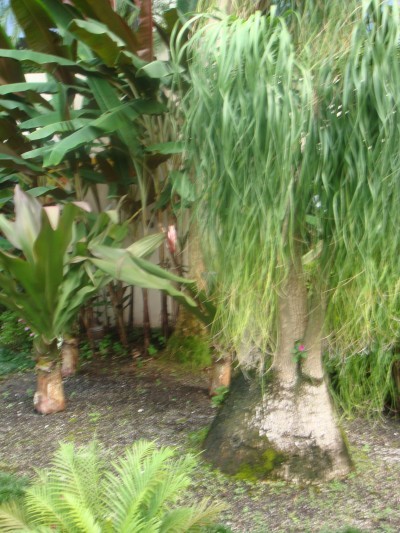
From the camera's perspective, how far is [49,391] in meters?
5.23

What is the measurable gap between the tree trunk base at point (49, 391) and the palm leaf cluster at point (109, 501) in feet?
7.29

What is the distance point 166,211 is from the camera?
6.14m

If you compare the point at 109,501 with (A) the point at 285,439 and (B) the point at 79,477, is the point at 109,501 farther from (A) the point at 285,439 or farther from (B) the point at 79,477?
(A) the point at 285,439

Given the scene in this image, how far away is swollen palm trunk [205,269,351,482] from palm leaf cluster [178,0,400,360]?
0.54m

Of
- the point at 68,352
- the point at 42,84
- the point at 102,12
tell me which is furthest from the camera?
the point at 68,352

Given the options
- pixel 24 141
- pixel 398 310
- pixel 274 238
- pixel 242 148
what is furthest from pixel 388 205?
pixel 24 141

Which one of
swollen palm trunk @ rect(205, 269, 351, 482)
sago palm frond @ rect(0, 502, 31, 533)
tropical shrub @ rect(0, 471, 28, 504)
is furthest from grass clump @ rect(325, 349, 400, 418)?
sago palm frond @ rect(0, 502, 31, 533)

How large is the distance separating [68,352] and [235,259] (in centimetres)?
365

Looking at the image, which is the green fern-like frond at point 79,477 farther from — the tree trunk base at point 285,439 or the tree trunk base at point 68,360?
the tree trunk base at point 68,360

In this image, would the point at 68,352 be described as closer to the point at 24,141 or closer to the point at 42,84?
the point at 24,141

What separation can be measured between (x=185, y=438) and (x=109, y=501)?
179 cm

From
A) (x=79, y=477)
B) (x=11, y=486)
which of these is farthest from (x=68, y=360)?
(x=79, y=477)

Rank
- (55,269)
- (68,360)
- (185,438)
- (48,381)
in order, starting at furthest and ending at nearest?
(68,360) < (48,381) < (55,269) < (185,438)

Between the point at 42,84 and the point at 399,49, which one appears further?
the point at 42,84
